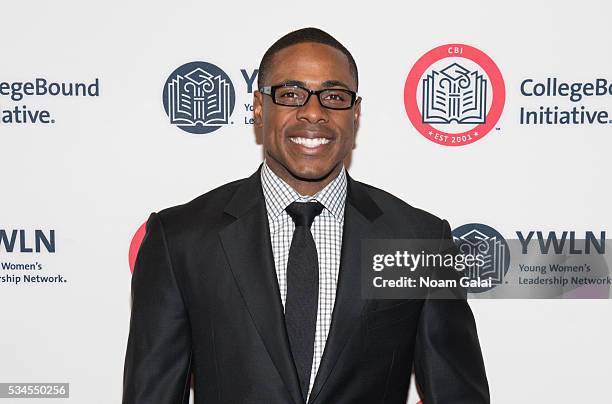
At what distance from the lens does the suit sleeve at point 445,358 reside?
1.53 metres

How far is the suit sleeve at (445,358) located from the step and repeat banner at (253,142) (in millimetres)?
547

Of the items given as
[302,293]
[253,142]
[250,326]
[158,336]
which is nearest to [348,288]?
[302,293]

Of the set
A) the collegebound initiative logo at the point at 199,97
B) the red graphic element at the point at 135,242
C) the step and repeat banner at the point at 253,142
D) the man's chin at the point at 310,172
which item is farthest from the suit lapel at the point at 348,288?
the red graphic element at the point at 135,242

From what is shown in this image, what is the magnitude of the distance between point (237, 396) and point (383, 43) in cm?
116

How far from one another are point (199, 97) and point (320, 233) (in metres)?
0.76

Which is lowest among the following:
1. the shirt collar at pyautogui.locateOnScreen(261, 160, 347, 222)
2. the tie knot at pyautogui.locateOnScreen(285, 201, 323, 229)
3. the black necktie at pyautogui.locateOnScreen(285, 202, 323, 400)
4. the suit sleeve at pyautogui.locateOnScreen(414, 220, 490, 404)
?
the suit sleeve at pyautogui.locateOnScreen(414, 220, 490, 404)

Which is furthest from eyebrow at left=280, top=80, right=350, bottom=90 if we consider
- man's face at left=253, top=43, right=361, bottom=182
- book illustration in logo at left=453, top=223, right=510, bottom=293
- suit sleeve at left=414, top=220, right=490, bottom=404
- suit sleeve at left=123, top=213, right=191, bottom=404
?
book illustration in logo at left=453, top=223, right=510, bottom=293

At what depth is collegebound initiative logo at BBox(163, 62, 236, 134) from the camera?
2.03m

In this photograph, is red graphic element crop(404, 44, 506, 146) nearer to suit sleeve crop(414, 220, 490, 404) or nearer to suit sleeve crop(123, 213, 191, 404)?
suit sleeve crop(414, 220, 490, 404)

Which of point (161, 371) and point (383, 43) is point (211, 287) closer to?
point (161, 371)

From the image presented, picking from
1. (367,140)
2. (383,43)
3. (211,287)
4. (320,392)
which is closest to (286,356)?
(320,392)

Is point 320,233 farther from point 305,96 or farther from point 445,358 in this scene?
point 445,358

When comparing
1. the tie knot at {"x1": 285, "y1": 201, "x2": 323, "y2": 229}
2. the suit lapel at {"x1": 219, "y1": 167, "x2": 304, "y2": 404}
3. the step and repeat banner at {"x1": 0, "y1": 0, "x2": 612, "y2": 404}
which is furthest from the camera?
the step and repeat banner at {"x1": 0, "y1": 0, "x2": 612, "y2": 404}

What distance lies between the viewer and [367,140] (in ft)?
6.76
